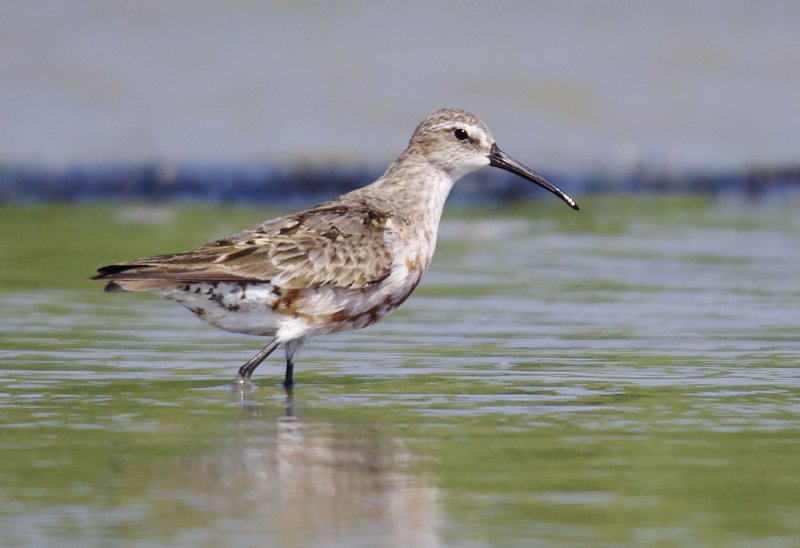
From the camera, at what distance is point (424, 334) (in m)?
13.2

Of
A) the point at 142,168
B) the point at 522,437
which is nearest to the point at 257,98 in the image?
the point at 142,168

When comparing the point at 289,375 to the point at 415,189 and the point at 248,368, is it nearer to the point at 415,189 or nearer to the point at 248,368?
the point at 248,368

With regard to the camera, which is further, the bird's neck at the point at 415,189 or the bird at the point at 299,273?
the bird's neck at the point at 415,189

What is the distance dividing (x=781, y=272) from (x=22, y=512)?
419 inches

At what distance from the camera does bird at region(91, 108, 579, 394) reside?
35.5 ft

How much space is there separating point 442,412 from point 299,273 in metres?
1.72

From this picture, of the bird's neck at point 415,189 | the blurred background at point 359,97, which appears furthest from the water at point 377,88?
the bird's neck at point 415,189

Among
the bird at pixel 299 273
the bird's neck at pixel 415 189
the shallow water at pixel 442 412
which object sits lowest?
the shallow water at pixel 442 412

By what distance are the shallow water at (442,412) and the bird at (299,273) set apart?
0.42 m

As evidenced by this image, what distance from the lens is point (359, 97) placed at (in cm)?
2458

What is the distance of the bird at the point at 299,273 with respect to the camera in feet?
35.5

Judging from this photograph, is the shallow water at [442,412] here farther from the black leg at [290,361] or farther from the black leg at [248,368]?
the black leg at [248,368]

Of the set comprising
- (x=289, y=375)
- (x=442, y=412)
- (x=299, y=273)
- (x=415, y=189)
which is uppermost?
→ (x=415, y=189)

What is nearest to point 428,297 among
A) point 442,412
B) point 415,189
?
point 415,189
